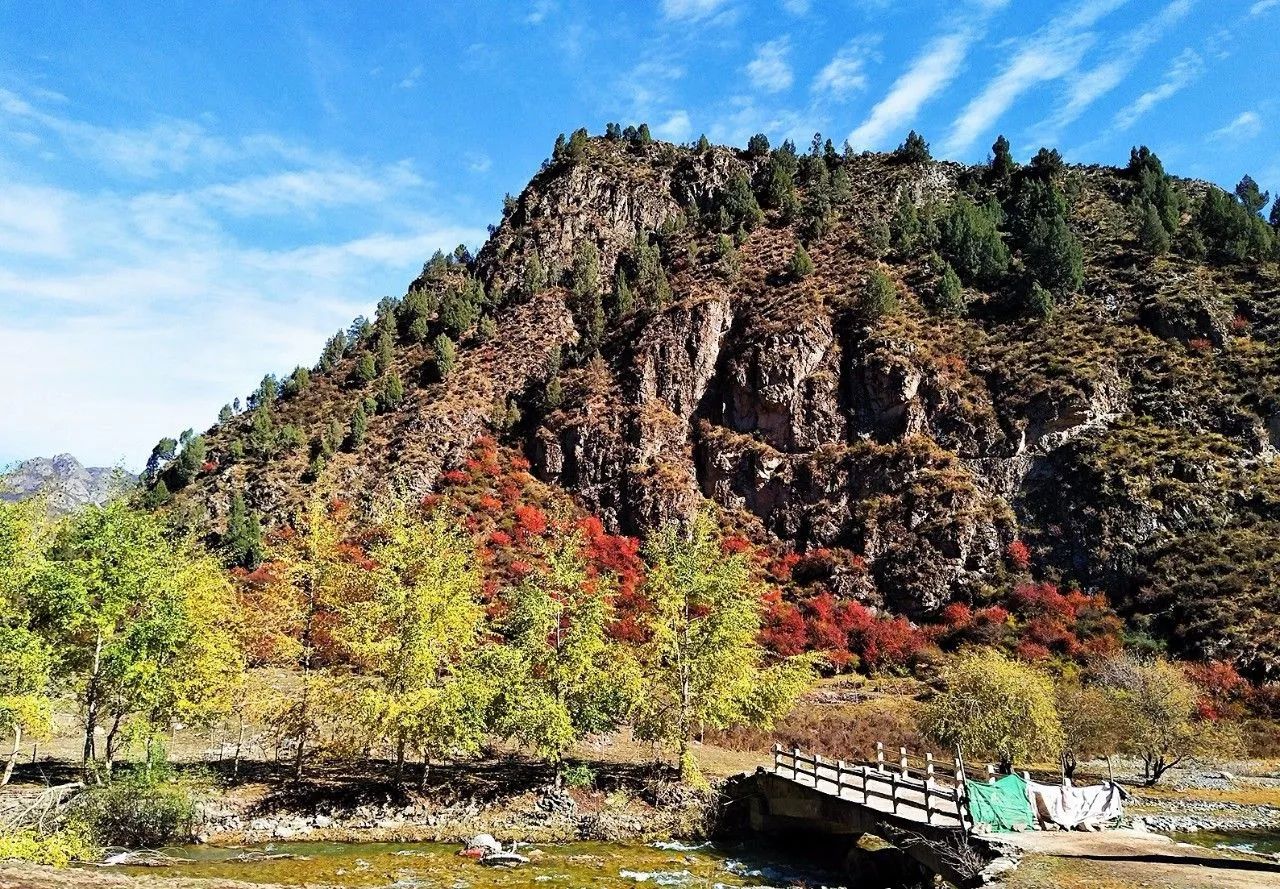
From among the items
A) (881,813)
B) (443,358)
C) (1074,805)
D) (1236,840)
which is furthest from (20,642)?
(443,358)

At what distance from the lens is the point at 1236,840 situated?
28047 mm

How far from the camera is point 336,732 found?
1134 inches

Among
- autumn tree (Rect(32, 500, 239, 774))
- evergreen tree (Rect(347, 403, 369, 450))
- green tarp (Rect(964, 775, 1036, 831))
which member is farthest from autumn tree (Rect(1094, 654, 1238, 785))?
evergreen tree (Rect(347, 403, 369, 450))

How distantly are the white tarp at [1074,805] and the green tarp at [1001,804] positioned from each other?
22.9 inches

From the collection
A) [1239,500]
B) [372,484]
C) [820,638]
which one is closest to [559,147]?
[372,484]

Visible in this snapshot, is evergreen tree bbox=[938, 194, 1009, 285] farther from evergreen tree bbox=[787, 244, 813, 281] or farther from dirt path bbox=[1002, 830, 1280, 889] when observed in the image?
dirt path bbox=[1002, 830, 1280, 889]

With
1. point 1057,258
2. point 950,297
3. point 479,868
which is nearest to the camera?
point 479,868

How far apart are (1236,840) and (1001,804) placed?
14.3 m

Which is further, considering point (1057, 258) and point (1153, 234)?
point (1153, 234)

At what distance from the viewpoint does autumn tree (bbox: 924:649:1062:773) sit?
36.2 meters

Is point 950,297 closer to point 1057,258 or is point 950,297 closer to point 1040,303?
point 1040,303

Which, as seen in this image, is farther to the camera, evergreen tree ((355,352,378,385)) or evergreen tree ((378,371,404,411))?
evergreen tree ((355,352,378,385))

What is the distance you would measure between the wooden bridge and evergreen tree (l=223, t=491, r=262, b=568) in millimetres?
61729

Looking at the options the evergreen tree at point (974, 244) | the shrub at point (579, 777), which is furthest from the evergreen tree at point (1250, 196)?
the shrub at point (579, 777)
